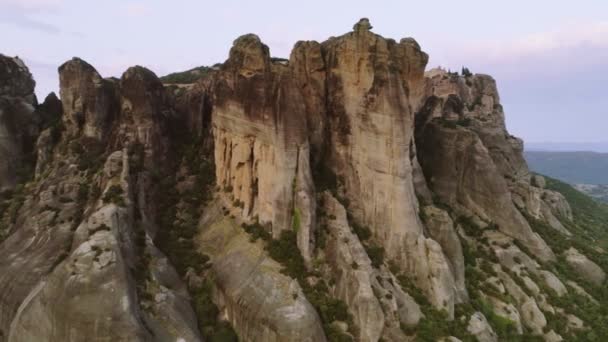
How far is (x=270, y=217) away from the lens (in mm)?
33000

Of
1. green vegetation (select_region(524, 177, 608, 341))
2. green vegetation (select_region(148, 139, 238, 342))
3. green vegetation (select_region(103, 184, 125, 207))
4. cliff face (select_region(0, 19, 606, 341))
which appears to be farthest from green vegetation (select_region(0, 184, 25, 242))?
green vegetation (select_region(524, 177, 608, 341))

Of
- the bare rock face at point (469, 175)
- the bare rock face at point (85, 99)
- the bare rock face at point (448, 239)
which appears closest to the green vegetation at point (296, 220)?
the bare rock face at point (448, 239)

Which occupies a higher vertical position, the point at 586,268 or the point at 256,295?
the point at 256,295

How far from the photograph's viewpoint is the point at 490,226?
134 feet

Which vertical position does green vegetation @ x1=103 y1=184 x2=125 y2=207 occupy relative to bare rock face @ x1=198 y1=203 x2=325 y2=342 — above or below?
above

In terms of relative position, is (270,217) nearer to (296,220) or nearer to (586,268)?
(296,220)

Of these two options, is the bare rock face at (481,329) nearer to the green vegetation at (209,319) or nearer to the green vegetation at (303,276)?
the green vegetation at (303,276)

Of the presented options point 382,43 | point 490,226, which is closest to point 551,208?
point 490,226

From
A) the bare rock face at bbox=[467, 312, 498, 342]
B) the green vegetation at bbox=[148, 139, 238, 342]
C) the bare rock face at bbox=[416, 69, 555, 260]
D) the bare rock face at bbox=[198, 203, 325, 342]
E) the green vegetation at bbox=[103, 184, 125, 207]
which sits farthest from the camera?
the bare rock face at bbox=[416, 69, 555, 260]

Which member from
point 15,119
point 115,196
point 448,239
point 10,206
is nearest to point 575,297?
point 448,239

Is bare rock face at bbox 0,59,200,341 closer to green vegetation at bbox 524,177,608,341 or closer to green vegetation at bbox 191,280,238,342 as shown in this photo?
green vegetation at bbox 191,280,238,342

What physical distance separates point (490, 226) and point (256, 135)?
2236cm

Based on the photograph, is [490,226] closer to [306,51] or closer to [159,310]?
[306,51]

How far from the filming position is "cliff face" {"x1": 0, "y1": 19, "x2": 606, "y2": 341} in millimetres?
27797
